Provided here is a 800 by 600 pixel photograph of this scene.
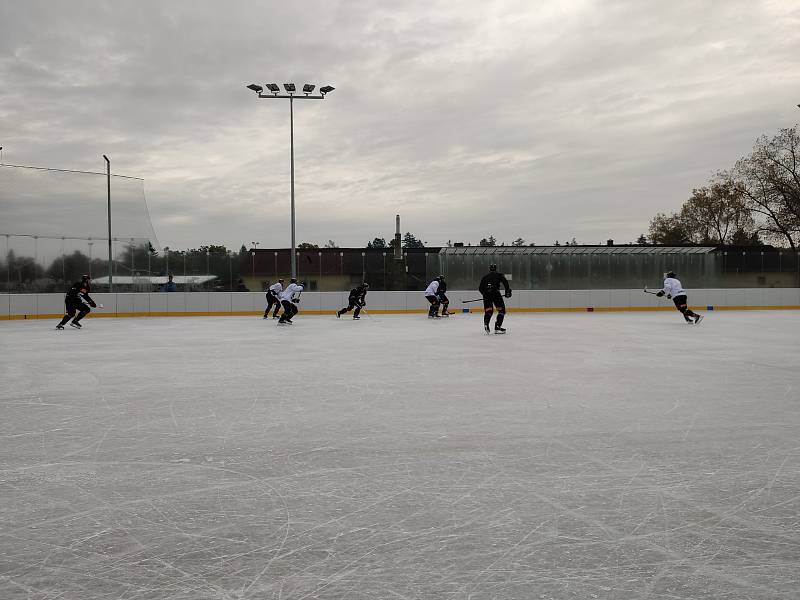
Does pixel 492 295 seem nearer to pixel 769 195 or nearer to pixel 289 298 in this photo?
pixel 289 298

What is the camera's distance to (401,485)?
4.10 meters

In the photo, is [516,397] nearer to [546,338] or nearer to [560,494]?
[560,494]

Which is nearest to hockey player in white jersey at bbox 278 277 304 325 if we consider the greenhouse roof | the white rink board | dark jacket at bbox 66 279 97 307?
dark jacket at bbox 66 279 97 307

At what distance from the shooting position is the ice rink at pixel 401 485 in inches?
112

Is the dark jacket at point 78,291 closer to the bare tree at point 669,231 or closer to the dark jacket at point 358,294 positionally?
the dark jacket at point 358,294

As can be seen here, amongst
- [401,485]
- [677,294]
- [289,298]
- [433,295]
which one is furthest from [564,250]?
[401,485]

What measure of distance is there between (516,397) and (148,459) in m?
3.89

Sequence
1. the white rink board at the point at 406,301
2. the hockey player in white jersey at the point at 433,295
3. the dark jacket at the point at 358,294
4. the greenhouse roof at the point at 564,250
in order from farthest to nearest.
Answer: the greenhouse roof at the point at 564,250
the white rink board at the point at 406,301
the hockey player in white jersey at the point at 433,295
the dark jacket at the point at 358,294

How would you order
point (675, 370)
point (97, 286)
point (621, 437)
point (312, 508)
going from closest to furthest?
point (312, 508) < point (621, 437) < point (675, 370) < point (97, 286)

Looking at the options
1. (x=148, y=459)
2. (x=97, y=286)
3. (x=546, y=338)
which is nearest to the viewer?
(x=148, y=459)

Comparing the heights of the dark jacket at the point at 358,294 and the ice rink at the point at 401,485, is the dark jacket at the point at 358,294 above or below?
above

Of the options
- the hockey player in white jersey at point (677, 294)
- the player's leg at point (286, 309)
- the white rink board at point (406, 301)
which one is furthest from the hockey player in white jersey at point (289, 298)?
the hockey player in white jersey at point (677, 294)

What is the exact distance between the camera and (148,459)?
15.6 feet

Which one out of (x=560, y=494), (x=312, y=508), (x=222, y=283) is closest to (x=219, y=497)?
Result: (x=312, y=508)
